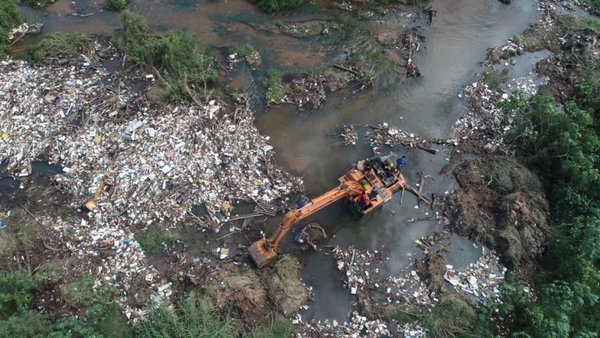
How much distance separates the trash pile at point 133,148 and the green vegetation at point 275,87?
1.09 metres

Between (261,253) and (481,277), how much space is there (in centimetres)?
549

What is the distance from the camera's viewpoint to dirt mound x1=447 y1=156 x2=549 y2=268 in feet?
35.0

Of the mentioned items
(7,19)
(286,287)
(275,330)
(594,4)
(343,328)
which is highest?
(7,19)

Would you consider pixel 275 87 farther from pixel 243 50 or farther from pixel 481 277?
pixel 481 277

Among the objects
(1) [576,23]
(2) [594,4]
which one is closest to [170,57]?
(1) [576,23]

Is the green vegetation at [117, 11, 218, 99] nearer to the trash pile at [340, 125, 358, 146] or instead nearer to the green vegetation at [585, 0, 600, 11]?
the trash pile at [340, 125, 358, 146]

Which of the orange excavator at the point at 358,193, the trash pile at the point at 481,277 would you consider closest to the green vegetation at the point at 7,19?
the orange excavator at the point at 358,193

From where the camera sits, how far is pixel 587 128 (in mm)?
11867

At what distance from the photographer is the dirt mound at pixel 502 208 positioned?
35.0 ft

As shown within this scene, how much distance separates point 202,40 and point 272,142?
16.6 ft

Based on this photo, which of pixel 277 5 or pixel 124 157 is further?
pixel 277 5

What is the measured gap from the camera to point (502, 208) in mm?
11211

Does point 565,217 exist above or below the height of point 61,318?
above

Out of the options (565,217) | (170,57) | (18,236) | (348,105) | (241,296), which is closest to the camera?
(241,296)
